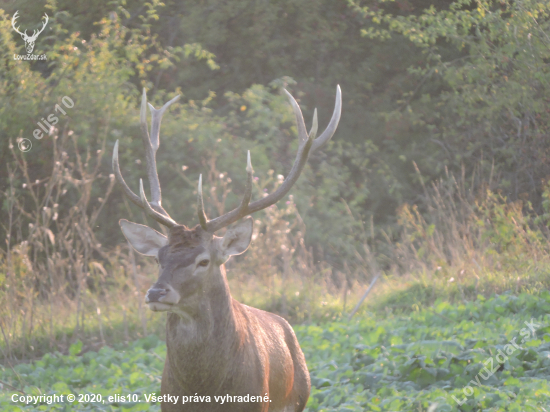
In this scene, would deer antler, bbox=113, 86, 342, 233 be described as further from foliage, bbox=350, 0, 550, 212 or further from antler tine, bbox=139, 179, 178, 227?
foliage, bbox=350, 0, 550, 212

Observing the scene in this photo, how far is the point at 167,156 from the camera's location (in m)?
11.6

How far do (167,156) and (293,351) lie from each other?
7299 millimetres

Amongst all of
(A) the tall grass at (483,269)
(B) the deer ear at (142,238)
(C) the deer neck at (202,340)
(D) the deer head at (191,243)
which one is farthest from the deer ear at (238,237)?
(A) the tall grass at (483,269)

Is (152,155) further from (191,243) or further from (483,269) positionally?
(483,269)

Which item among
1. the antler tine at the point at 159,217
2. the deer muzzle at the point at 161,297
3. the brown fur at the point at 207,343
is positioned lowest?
the brown fur at the point at 207,343

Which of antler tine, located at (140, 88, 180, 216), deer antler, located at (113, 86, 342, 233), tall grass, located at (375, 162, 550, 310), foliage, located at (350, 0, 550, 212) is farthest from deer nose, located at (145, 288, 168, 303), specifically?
Answer: foliage, located at (350, 0, 550, 212)

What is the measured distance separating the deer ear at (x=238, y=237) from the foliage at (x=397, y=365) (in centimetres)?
147

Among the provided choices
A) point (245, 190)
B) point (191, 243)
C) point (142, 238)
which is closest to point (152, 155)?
point (142, 238)

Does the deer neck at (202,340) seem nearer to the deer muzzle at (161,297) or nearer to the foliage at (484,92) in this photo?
the deer muzzle at (161,297)

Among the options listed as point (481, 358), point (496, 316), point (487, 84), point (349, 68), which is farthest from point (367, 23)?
point (481, 358)

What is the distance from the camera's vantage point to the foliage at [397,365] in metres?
5.05

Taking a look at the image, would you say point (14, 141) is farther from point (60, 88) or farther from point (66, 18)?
point (66, 18)

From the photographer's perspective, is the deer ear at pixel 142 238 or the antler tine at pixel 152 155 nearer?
the deer ear at pixel 142 238

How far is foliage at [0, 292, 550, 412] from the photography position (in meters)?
5.05
